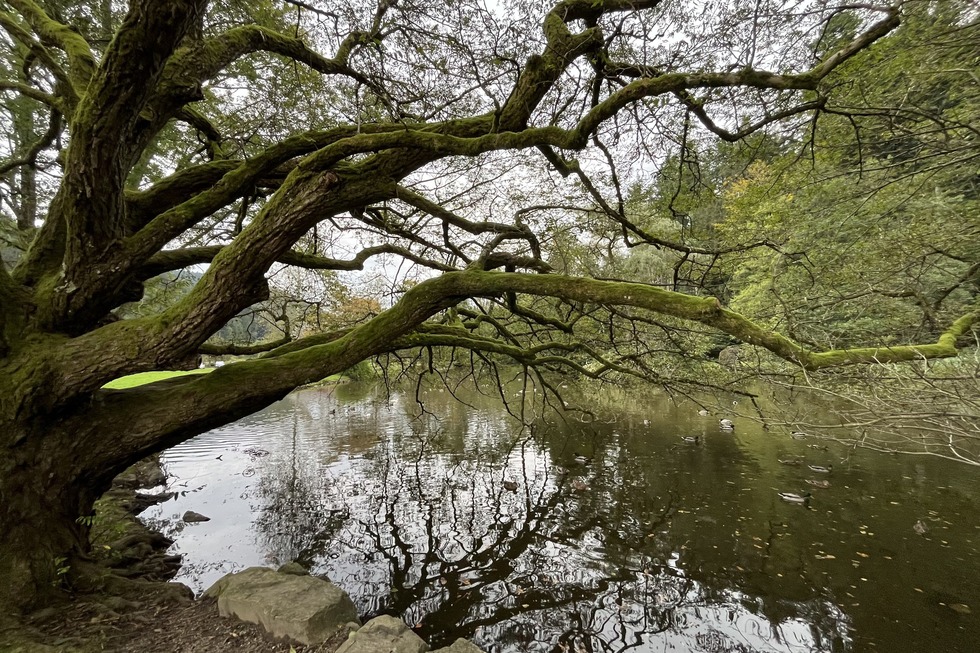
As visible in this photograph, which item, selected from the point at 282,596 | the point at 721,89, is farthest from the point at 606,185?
the point at 282,596

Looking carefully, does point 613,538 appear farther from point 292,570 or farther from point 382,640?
point 292,570

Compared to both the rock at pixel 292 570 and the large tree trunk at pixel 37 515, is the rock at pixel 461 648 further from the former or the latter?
the large tree trunk at pixel 37 515

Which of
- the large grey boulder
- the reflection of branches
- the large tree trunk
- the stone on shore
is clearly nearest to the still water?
the stone on shore

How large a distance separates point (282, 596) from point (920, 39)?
7.01 m

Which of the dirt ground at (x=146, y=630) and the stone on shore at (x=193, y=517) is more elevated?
the dirt ground at (x=146, y=630)

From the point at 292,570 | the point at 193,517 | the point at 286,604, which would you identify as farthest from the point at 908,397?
the point at 193,517

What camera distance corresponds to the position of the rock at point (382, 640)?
2.63 meters

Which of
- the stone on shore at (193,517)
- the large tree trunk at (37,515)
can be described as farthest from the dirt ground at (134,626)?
the stone on shore at (193,517)

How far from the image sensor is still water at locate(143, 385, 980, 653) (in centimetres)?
396

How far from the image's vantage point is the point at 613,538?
5.61 meters

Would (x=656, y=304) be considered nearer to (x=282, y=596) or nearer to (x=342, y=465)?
(x=282, y=596)

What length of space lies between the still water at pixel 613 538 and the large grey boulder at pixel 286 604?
0.99 m

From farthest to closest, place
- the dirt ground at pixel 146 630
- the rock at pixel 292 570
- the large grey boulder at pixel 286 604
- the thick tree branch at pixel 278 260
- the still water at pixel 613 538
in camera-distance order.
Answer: the rock at pixel 292 570 → the still water at pixel 613 538 → the thick tree branch at pixel 278 260 → the large grey boulder at pixel 286 604 → the dirt ground at pixel 146 630

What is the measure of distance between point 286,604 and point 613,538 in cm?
424
